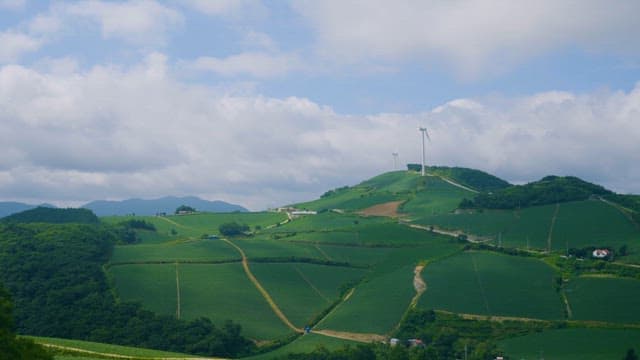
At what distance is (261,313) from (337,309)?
11.4 metres

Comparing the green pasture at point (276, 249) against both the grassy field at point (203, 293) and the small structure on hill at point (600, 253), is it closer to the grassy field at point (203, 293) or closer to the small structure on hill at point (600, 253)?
the grassy field at point (203, 293)

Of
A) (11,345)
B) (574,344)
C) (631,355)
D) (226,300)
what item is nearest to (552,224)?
(574,344)

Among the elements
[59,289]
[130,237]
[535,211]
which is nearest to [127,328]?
[59,289]

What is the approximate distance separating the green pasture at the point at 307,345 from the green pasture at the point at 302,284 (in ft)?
28.6

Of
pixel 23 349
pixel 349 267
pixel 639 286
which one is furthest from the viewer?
pixel 349 267

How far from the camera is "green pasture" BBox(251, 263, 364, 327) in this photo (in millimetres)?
113688

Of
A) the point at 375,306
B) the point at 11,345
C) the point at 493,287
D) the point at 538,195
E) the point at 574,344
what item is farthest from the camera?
the point at 538,195

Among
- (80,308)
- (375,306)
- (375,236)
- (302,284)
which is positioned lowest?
(80,308)

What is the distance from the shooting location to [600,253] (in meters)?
129

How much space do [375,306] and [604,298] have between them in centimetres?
3139

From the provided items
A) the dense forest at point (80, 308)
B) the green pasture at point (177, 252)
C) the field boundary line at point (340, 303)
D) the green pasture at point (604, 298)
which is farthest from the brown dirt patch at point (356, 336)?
the green pasture at point (177, 252)

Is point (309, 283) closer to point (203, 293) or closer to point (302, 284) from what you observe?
point (302, 284)

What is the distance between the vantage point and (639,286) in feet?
345

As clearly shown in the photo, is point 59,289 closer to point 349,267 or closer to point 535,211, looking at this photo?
point 349,267
